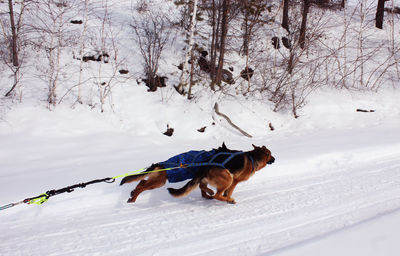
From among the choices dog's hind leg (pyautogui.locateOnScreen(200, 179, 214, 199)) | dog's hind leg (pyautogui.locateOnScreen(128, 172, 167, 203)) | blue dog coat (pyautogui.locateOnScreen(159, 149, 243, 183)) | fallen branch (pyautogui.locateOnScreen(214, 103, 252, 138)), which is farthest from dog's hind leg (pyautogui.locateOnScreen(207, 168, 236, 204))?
fallen branch (pyautogui.locateOnScreen(214, 103, 252, 138))

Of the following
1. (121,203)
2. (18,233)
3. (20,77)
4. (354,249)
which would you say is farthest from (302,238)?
(20,77)

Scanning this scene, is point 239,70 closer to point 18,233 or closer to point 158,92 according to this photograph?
point 158,92

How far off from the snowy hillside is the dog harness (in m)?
0.53

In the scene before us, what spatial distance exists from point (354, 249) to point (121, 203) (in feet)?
10.5

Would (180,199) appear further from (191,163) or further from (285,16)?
(285,16)

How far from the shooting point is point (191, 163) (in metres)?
4.02

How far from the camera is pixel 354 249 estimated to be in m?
2.73

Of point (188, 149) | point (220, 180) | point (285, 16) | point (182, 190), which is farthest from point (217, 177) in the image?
point (285, 16)

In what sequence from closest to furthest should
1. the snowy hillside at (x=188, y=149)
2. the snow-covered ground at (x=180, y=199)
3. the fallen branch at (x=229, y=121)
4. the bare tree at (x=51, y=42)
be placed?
the snow-covered ground at (x=180, y=199) → the snowy hillside at (x=188, y=149) → the bare tree at (x=51, y=42) → the fallen branch at (x=229, y=121)

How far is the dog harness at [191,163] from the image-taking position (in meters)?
3.98

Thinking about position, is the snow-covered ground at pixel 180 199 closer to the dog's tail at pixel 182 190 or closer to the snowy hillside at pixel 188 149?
the snowy hillside at pixel 188 149

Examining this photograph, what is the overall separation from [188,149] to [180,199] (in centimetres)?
355

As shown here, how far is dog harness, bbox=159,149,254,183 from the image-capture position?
3.98 m

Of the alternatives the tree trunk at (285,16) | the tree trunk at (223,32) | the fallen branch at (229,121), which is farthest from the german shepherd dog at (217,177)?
the tree trunk at (285,16)
